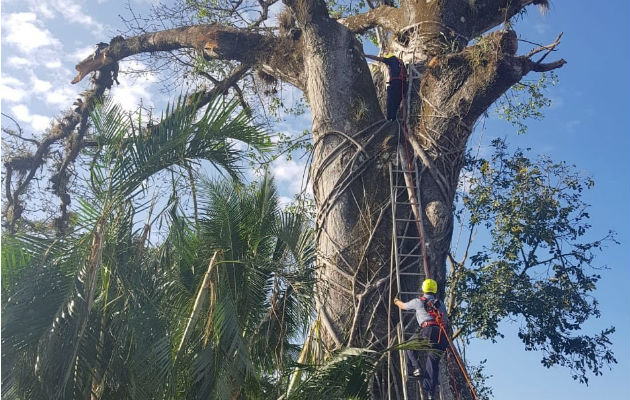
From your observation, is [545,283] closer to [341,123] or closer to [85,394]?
[341,123]

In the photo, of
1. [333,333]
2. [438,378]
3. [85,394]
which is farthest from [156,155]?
[438,378]

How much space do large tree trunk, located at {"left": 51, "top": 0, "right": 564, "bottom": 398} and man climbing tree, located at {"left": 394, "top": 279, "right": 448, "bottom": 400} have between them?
0.40m

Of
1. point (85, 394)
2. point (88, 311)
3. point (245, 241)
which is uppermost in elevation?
point (245, 241)

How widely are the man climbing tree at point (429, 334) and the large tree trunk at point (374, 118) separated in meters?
0.40

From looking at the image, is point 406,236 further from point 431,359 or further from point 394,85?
point 394,85

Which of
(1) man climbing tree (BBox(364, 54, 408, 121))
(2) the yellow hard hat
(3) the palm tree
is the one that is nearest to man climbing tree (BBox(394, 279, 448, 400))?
(2) the yellow hard hat

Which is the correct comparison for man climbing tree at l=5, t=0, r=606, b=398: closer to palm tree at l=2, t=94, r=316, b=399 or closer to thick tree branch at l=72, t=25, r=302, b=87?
thick tree branch at l=72, t=25, r=302, b=87

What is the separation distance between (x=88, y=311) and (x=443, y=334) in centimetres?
278

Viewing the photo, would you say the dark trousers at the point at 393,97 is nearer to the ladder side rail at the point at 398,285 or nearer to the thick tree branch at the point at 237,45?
the ladder side rail at the point at 398,285

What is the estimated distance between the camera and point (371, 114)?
7527 mm

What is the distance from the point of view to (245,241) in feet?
18.6

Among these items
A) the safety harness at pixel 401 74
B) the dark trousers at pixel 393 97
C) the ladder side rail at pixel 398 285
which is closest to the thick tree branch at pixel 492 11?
the safety harness at pixel 401 74

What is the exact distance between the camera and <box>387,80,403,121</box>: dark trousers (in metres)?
7.58

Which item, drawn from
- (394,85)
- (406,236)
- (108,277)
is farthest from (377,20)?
(108,277)
